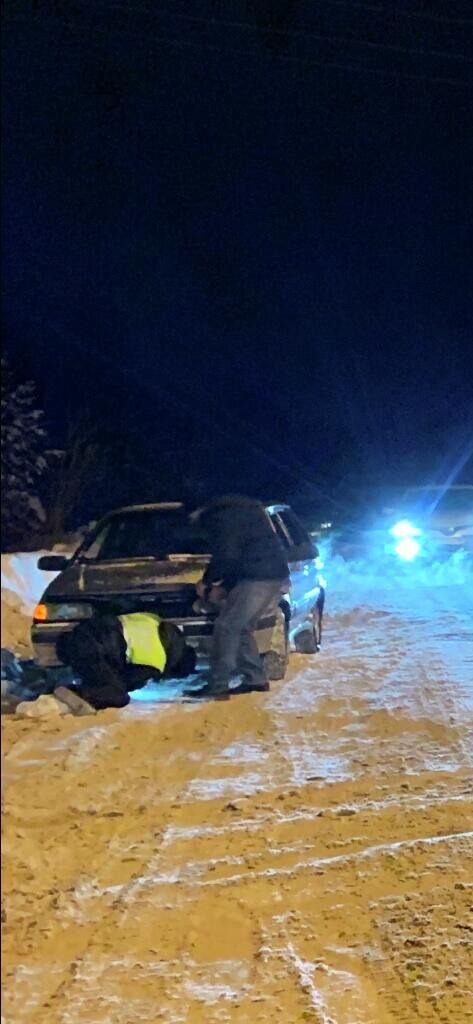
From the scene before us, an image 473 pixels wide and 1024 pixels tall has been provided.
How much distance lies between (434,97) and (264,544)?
908mm

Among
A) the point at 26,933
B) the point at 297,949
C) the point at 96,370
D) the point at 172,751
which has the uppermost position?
the point at 96,370

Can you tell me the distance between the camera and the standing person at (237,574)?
1299mm

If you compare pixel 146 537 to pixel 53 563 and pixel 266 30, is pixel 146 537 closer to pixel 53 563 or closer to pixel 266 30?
pixel 53 563

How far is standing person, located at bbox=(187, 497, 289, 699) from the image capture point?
1299 millimetres

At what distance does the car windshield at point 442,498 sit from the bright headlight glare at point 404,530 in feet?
0.12

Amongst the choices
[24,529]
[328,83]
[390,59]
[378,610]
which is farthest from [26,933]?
[390,59]

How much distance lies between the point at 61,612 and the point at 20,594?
0.15 metres

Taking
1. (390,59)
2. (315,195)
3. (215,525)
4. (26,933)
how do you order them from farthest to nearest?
1. (390,59)
2. (315,195)
3. (215,525)
4. (26,933)

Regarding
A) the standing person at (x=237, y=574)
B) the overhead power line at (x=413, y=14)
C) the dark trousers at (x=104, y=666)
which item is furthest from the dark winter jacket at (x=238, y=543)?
the overhead power line at (x=413, y=14)

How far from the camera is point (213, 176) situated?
5.00 ft

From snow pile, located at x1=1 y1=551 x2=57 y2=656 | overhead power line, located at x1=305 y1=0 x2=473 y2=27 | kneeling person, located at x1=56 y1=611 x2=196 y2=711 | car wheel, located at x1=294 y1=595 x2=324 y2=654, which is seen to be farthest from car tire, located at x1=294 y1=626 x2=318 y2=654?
overhead power line, located at x1=305 y1=0 x2=473 y2=27

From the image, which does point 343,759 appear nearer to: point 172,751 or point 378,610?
point 378,610

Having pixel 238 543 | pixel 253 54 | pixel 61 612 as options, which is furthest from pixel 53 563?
pixel 253 54

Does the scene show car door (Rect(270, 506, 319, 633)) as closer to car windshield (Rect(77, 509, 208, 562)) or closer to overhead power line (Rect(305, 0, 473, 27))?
car windshield (Rect(77, 509, 208, 562))
